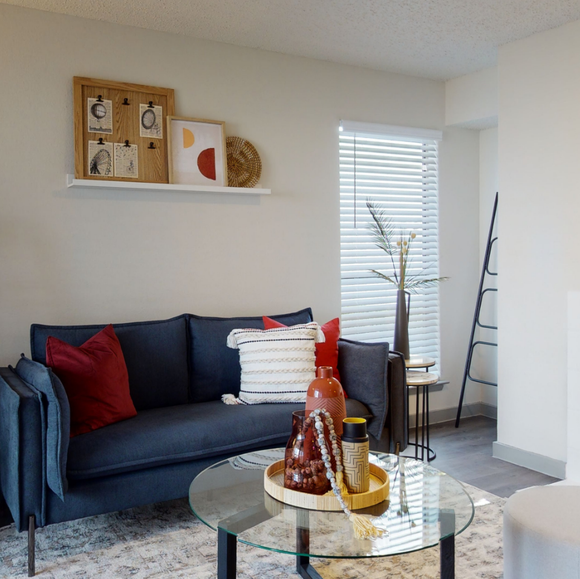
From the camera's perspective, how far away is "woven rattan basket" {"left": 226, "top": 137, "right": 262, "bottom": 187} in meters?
3.77

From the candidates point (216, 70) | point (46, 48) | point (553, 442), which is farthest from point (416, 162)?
point (46, 48)

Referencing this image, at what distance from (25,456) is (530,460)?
2.85 metres

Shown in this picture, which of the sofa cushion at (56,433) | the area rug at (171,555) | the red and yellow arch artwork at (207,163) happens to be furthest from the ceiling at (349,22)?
the area rug at (171,555)

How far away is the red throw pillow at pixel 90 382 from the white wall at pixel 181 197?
0.53m

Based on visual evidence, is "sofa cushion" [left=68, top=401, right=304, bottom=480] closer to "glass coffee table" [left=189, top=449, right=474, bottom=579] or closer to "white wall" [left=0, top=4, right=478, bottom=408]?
"glass coffee table" [left=189, top=449, right=474, bottom=579]

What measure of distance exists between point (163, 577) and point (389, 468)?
985 mm

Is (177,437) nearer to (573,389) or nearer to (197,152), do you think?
(197,152)

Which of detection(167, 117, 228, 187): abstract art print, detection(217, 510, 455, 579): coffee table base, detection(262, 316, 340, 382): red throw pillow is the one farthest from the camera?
detection(167, 117, 228, 187): abstract art print

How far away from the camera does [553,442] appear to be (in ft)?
11.9

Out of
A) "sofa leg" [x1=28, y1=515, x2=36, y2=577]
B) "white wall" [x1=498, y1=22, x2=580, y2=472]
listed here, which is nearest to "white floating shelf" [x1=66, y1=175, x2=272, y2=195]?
"white wall" [x1=498, y1=22, x2=580, y2=472]

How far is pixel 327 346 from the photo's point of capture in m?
3.47

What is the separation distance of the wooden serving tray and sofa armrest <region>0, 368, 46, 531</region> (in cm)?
96

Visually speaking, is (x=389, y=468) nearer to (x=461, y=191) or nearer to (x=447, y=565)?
(x=447, y=565)

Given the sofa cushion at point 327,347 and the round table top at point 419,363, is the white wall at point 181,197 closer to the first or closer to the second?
the sofa cushion at point 327,347
